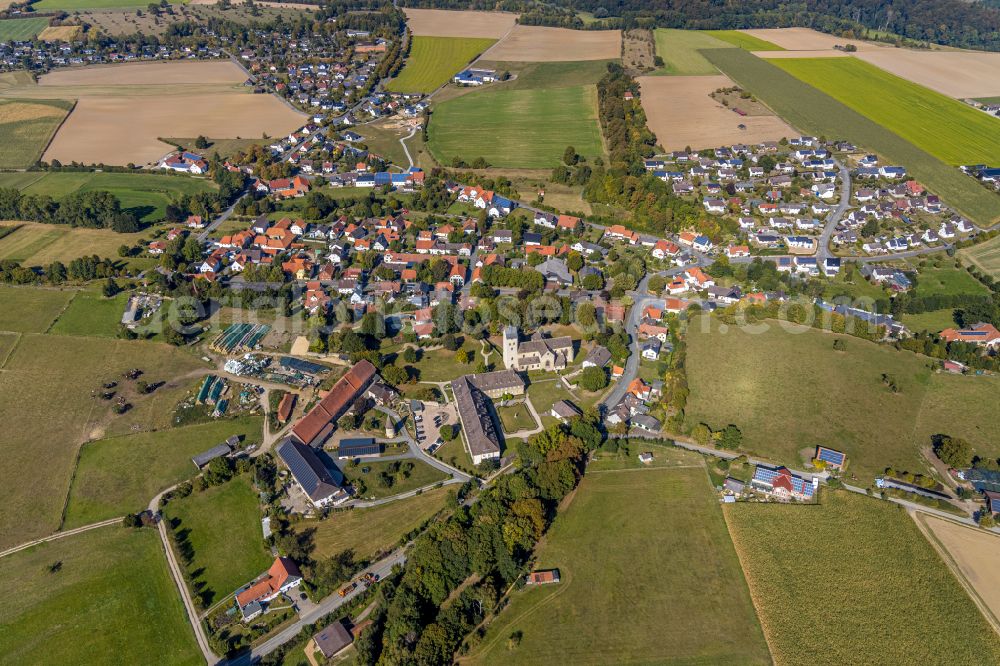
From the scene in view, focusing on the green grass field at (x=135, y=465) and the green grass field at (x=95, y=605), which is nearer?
the green grass field at (x=95, y=605)

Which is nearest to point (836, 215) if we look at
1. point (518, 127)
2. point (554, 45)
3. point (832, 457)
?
point (832, 457)

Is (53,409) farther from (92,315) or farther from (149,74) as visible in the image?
(149,74)

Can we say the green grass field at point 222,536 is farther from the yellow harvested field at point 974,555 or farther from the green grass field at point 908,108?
the green grass field at point 908,108

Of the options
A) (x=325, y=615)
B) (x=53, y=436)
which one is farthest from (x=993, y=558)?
(x=53, y=436)

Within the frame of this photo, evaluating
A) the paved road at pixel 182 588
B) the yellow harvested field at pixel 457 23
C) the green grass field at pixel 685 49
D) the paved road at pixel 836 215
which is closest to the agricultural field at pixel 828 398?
the paved road at pixel 836 215

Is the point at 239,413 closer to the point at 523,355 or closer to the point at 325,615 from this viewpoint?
the point at 325,615
